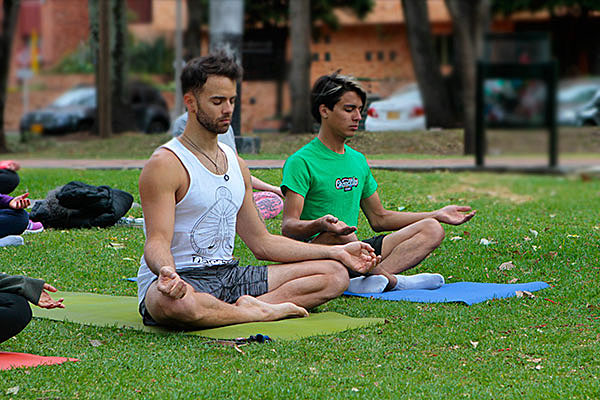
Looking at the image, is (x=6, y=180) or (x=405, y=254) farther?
(x=6, y=180)

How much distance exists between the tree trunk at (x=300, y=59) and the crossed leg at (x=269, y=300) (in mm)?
6871

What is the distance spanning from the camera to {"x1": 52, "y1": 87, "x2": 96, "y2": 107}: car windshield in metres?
21.6

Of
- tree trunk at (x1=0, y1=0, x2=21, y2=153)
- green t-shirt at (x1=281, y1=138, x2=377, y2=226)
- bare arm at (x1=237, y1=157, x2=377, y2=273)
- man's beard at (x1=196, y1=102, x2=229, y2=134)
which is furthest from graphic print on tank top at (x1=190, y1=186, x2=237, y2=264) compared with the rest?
tree trunk at (x1=0, y1=0, x2=21, y2=153)

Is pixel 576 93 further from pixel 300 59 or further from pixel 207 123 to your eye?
pixel 300 59

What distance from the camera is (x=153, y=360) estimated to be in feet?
11.7

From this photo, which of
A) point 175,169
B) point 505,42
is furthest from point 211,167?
point 505,42

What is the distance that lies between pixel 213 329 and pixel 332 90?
1662mm

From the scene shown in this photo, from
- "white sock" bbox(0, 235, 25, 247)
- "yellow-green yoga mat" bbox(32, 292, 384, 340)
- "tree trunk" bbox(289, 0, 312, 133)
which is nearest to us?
"yellow-green yoga mat" bbox(32, 292, 384, 340)

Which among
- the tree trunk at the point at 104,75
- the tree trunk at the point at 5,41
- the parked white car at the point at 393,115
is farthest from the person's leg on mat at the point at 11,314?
the tree trunk at the point at 104,75

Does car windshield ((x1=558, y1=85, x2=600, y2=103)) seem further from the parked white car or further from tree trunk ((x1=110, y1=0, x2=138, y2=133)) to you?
tree trunk ((x1=110, y1=0, x2=138, y2=133))

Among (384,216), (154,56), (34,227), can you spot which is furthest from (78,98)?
(384,216)

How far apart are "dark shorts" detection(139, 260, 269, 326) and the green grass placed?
1.01ft

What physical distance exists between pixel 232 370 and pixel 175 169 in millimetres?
1059

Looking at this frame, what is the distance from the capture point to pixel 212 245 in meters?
4.24
